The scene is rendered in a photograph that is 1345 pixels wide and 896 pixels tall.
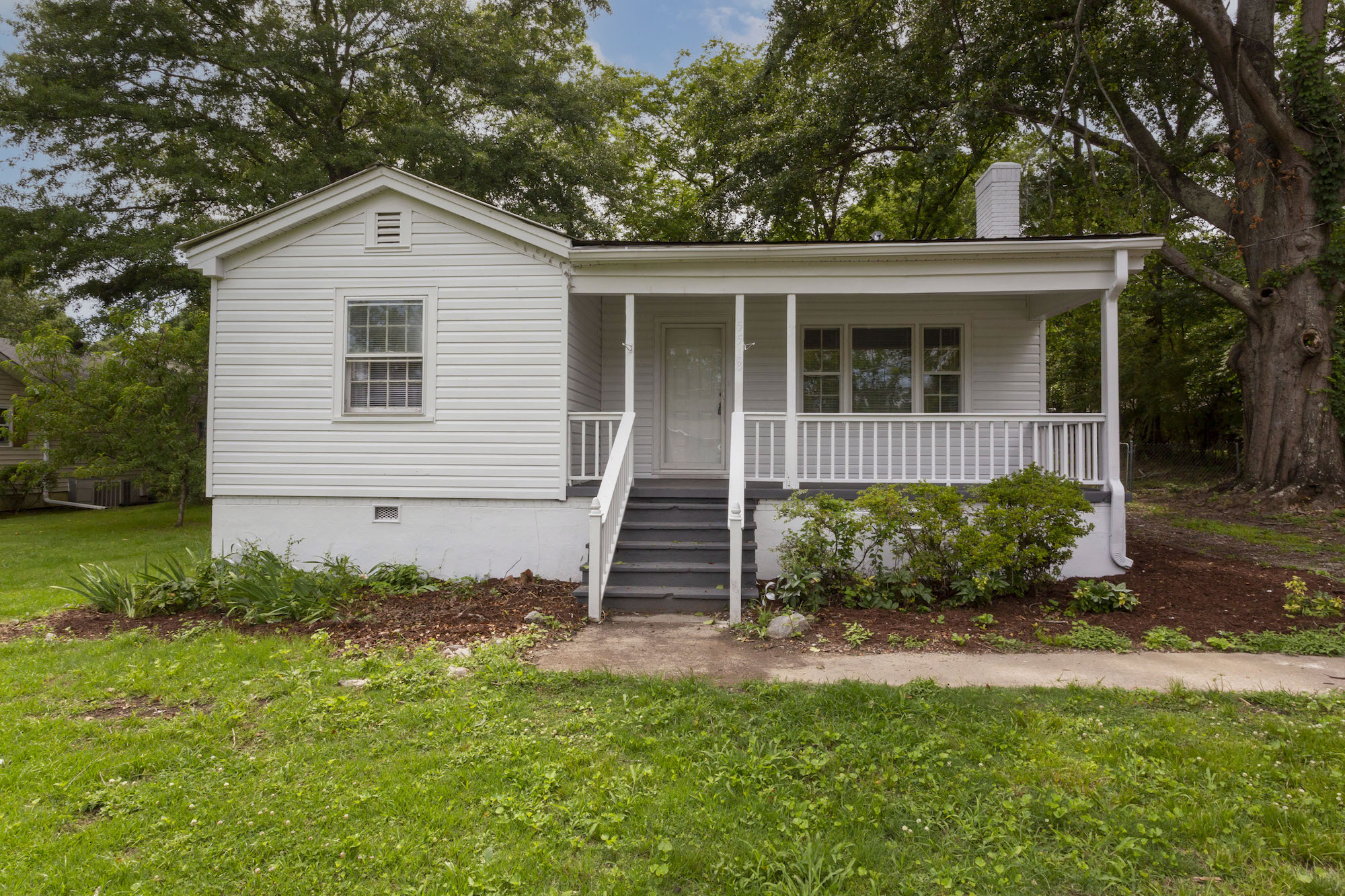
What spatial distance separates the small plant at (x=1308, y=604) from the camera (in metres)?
5.85

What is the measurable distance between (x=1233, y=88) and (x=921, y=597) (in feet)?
40.7

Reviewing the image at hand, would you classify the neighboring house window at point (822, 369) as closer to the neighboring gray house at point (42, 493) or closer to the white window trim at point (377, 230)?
the white window trim at point (377, 230)

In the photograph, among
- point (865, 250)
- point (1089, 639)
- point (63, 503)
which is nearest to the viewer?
point (1089, 639)

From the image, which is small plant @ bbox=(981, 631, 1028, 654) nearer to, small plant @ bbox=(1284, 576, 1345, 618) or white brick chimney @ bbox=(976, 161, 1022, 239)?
small plant @ bbox=(1284, 576, 1345, 618)

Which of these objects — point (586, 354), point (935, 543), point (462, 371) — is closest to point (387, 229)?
point (462, 371)

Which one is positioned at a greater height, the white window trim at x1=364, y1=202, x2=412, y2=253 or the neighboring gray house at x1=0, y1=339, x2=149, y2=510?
the white window trim at x1=364, y1=202, x2=412, y2=253

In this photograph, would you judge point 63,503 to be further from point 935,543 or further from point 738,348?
point 935,543

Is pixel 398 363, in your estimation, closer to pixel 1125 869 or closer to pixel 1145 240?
pixel 1125 869

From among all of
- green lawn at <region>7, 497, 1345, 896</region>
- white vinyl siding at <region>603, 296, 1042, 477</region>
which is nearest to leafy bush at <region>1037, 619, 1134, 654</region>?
green lawn at <region>7, 497, 1345, 896</region>

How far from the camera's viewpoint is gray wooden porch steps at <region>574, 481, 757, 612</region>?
641 centimetres

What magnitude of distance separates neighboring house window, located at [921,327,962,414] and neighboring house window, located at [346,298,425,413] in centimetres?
688

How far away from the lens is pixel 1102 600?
6.18m

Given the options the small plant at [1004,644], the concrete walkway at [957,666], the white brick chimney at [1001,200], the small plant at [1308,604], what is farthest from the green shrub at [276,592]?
Result: the white brick chimney at [1001,200]

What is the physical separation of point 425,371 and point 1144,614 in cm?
775
